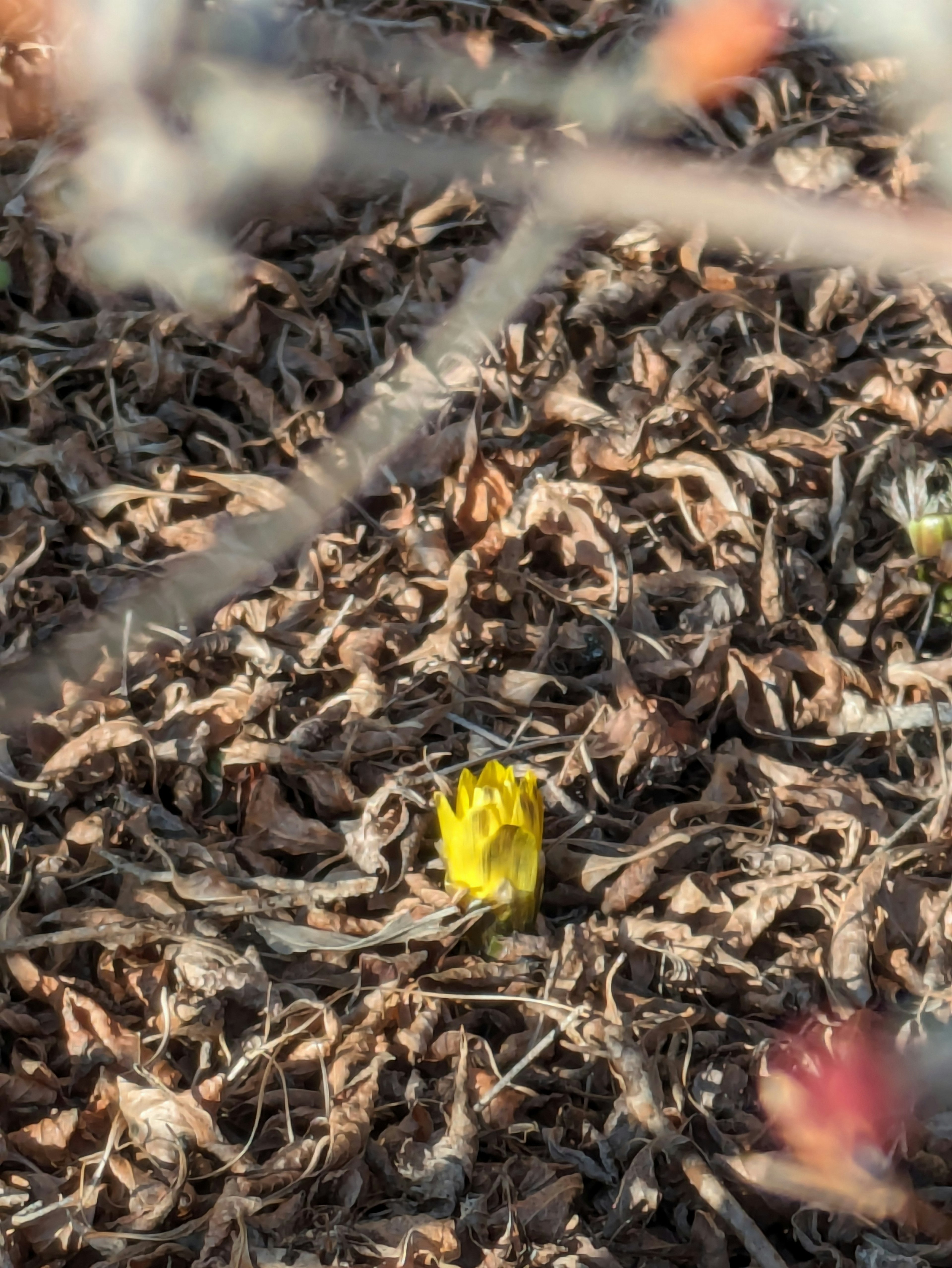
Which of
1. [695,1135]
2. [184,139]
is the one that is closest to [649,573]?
[695,1135]

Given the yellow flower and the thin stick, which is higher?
the yellow flower

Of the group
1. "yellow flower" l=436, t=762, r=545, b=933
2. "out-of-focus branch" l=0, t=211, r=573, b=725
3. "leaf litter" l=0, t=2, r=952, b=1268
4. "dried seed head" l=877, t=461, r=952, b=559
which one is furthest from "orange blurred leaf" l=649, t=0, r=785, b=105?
"yellow flower" l=436, t=762, r=545, b=933

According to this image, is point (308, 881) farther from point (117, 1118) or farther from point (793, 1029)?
point (793, 1029)

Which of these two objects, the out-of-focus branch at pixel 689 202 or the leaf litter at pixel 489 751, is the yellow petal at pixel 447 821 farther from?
the out-of-focus branch at pixel 689 202

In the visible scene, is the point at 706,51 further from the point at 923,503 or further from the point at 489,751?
the point at 489,751

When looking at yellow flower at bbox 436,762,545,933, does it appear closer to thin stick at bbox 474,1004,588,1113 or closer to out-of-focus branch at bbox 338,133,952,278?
thin stick at bbox 474,1004,588,1113

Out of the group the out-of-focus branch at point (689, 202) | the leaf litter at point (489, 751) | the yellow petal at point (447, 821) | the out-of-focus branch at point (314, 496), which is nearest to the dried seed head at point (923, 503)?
the leaf litter at point (489, 751)

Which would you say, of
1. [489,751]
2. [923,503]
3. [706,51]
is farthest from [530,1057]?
[706,51]
